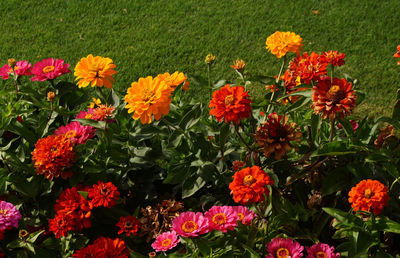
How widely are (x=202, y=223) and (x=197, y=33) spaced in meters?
3.27

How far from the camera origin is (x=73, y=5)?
5.25m

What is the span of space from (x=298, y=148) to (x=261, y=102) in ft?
0.92

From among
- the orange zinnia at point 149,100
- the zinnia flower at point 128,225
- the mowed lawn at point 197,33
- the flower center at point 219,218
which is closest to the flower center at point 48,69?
the orange zinnia at point 149,100

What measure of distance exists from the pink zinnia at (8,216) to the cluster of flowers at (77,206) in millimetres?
130

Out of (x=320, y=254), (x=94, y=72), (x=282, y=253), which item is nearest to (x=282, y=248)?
(x=282, y=253)

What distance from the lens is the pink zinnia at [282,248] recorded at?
173 centimetres

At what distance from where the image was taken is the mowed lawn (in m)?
4.35

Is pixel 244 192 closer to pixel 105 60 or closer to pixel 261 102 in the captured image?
pixel 261 102

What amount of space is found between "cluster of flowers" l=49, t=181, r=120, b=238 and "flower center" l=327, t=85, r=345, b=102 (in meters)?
0.90

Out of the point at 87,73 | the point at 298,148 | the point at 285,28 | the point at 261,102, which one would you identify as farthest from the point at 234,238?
the point at 285,28

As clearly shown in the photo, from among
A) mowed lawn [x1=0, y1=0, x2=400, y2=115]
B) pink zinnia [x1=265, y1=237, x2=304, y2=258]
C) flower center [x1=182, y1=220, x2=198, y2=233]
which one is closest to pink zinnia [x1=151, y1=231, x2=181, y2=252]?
flower center [x1=182, y1=220, x2=198, y2=233]

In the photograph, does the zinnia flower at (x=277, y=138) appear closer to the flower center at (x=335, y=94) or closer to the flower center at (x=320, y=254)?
the flower center at (x=335, y=94)

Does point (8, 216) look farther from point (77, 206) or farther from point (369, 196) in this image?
point (369, 196)

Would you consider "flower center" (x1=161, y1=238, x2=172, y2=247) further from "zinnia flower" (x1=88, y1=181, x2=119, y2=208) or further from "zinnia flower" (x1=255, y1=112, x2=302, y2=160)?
"zinnia flower" (x1=255, y1=112, x2=302, y2=160)
